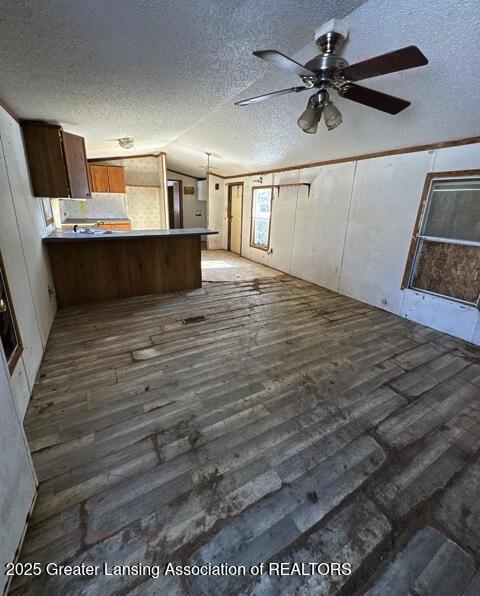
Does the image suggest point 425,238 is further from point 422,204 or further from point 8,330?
point 8,330

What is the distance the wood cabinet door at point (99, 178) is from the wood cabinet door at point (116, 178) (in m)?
0.09

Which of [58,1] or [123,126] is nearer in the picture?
[58,1]

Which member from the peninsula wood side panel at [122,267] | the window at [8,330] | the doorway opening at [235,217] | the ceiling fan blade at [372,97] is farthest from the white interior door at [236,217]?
the window at [8,330]

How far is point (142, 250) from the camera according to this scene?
4.12 m

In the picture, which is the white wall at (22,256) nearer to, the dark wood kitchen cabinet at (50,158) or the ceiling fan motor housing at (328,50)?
the dark wood kitchen cabinet at (50,158)

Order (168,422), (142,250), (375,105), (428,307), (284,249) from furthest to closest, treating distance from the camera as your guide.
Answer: (284,249) → (142,250) → (428,307) → (375,105) → (168,422)

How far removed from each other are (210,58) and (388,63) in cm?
133

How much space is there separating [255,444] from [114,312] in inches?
107

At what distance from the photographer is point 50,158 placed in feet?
10.2

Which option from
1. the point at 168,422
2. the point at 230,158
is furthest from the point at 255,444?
the point at 230,158

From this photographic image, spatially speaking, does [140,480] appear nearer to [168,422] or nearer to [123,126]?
[168,422]

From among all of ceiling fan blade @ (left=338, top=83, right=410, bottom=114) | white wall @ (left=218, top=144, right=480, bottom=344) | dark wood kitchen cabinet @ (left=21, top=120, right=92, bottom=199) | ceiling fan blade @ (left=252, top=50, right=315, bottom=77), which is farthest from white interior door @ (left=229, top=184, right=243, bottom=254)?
ceiling fan blade @ (left=252, top=50, right=315, bottom=77)

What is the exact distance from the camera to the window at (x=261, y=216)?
21.0ft

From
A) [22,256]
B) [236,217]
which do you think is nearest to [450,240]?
[22,256]
